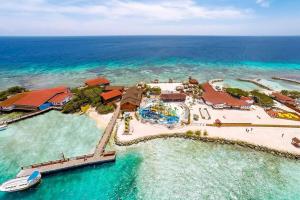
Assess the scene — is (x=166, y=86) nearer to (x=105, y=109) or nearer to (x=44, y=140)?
(x=105, y=109)

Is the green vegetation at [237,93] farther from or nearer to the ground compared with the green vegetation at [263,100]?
farther from the ground

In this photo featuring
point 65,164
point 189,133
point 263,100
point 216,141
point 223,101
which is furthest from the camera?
point 263,100

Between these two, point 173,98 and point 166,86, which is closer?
point 173,98

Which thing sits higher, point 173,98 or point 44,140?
point 173,98

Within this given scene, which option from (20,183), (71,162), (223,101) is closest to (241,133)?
(223,101)

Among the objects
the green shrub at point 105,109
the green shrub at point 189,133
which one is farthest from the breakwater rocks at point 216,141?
the green shrub at point 105,109

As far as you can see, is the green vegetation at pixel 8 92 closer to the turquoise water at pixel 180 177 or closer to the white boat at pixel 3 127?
the white boat at pixel 3 127

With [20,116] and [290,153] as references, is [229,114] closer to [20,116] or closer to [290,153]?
[290,153]
